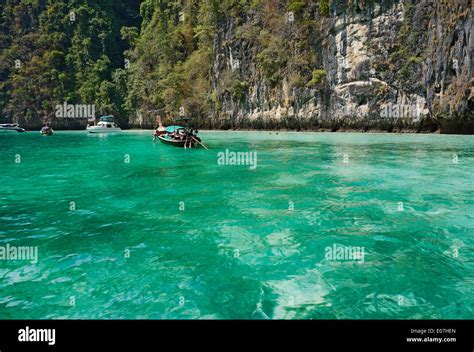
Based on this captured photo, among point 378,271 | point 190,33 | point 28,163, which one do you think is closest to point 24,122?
point 190,33

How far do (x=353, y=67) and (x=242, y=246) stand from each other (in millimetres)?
38132

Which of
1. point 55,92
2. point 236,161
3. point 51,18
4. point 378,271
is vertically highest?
point 51,18

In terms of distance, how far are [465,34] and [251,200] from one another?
27.3 meters

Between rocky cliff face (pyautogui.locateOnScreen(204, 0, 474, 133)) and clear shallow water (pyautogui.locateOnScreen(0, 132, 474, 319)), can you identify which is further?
rocky cliff face (pyautogui.locateOnScreen(204, 0, 474, 133))

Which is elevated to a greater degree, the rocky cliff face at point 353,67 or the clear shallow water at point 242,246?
the rocky cliff face at point 353,67

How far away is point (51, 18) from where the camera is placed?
90.9m

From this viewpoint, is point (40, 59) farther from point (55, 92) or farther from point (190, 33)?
point (190, 33)

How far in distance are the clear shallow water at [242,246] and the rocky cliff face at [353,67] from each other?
67.4 ft

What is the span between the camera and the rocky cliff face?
31750 millimetres

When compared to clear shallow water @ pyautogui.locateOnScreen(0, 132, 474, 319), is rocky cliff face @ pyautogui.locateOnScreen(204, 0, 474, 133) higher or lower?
higher

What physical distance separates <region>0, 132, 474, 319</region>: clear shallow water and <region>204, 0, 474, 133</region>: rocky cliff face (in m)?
20.6

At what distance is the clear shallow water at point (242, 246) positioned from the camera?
17.3 feet

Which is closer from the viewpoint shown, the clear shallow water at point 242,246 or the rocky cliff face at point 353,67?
the clear shallow water at point 242,246

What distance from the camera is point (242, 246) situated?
756 centimetres
